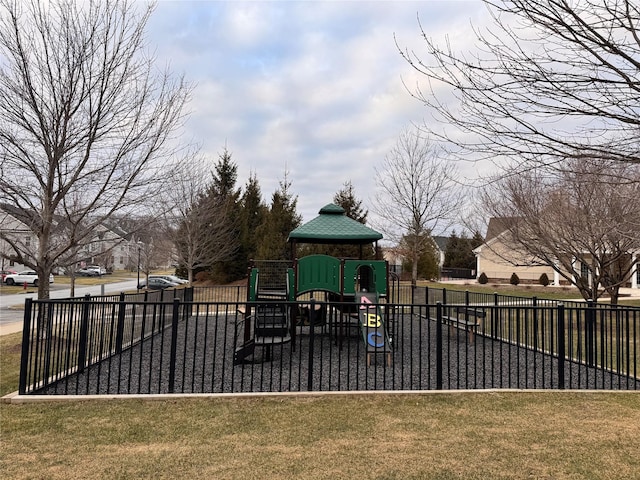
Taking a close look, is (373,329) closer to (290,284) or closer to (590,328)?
(290,284)

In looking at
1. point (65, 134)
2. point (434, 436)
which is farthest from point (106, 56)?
point (434, 436)

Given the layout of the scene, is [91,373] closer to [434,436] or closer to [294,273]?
[294,273]

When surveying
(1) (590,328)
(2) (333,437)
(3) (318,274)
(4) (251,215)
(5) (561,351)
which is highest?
(4) (251,215)

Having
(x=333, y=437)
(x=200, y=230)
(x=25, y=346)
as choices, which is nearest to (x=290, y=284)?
(x=25, y=346)

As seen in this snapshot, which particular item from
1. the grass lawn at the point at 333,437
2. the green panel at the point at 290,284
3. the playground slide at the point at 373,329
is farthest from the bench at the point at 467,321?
the green panel at the point at 290,284

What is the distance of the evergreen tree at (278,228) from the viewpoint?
76.6 feet

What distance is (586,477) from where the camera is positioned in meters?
2.93

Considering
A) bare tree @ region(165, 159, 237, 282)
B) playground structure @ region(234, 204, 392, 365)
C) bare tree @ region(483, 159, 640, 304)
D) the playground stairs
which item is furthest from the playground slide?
bare tree @ region(165, 159, 237, 282)

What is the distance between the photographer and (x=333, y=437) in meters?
3.63

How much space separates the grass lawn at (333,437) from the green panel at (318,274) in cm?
382

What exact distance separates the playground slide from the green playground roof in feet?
4.55

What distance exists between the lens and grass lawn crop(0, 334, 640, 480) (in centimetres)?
303

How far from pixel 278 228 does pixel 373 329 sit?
16933mm

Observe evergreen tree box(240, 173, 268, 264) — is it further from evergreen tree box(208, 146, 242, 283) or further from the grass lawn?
the grass lawn
